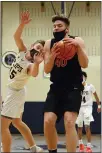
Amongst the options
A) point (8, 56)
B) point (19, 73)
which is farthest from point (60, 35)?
point (8, 56)

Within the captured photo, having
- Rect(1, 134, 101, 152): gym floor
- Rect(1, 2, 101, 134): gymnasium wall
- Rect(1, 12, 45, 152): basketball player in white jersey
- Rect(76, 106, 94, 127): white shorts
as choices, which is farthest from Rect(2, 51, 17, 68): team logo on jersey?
Rect(1, 12, 45, 152): basketball player in white jersey

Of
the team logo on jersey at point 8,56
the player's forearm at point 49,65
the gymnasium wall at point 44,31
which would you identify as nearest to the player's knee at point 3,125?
the player's forearm at point 49,65

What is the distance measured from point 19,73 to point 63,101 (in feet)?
4.19

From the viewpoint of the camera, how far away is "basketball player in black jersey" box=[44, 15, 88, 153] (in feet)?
12.4

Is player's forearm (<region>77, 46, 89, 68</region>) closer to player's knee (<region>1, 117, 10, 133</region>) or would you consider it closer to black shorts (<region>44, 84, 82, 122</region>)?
black shorts (<region>44, 84, 82, 122</region>)

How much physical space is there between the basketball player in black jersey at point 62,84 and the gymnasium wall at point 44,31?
5.62m

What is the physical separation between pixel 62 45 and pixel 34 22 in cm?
588

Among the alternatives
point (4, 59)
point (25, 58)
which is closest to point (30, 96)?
point (4, 59)

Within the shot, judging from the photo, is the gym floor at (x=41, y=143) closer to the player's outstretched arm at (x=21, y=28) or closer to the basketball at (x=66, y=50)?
the player's outstretched arm at (x=21, y=28)

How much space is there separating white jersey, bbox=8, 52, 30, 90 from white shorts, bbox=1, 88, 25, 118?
3.1 inches

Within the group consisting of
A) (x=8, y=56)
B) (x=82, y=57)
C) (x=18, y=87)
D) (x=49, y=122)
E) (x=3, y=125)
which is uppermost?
(x=8, y=56)

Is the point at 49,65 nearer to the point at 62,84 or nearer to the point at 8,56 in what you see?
the point at 62,84

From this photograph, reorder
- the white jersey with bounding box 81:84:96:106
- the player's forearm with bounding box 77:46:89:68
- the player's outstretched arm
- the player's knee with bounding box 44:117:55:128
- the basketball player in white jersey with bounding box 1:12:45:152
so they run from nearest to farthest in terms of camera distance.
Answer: the player's knee with bounding box 44:117:55:128 < the player's forearm with bounding box 77:46:89:68 < the player's outstretched arm < the basketball player in white jersey with bounding box 1:12:45:152 < the white jersey with bounding box 81:84:96:106

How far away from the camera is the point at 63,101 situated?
3.86 meters
